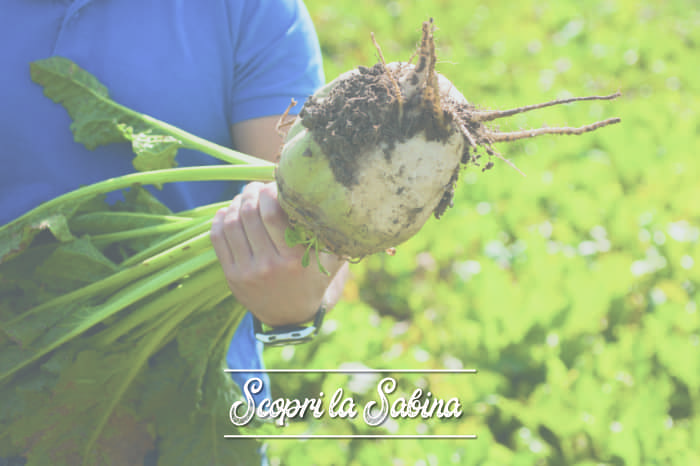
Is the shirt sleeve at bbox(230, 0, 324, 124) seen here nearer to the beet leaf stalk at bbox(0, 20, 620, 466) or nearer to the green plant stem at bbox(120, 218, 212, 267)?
the beet leaf stalk at bbox(0, 20, 620, 466)

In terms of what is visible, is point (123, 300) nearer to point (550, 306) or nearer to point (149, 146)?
point (149, 146)

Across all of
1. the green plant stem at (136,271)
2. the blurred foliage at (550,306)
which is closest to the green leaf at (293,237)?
the green plant stem at (136,271)

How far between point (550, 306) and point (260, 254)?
2.03 meters

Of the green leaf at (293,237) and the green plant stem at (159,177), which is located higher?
the green plant stem at (159,177)

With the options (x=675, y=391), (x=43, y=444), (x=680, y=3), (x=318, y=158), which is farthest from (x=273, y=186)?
(x=680, y=3)

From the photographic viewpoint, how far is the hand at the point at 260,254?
45.3 inches

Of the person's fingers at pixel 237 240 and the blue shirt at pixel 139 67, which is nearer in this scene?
the person's fingers at pixel 237 240

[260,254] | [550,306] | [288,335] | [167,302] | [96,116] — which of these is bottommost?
[550,306]

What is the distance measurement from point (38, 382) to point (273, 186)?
65 centimetres

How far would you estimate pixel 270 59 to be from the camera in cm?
136

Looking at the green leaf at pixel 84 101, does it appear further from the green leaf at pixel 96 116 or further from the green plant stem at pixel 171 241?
the green plant stem at pixel 171 241

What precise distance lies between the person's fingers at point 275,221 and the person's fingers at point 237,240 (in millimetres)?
49

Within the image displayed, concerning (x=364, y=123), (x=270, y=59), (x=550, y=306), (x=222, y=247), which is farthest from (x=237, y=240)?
(x=550, y=306)

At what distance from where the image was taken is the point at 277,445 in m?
2.32
